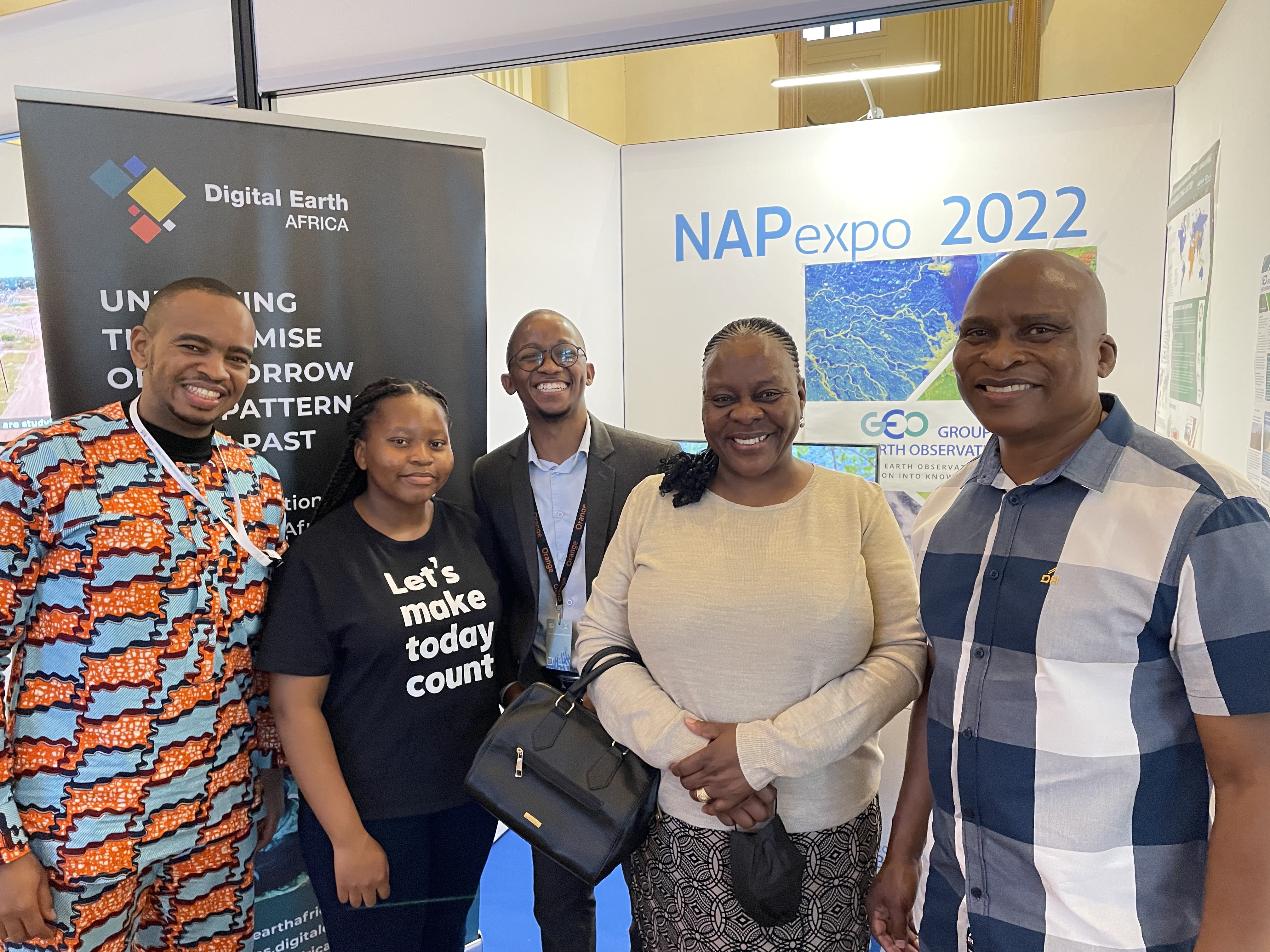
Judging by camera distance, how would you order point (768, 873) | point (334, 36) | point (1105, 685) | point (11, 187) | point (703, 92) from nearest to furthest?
point (1105, 685) → point (768, 873) → point (334, 36) → point (11, 187) → point (703, 92)

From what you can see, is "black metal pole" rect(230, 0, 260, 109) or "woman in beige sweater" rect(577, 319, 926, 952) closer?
"woman in beige sweater" rect(577, 319, 926, 952)

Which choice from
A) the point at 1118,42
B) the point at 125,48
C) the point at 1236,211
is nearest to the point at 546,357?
the point at 1236,211

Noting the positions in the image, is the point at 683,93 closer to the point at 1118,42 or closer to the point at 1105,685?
the point at 1118,42

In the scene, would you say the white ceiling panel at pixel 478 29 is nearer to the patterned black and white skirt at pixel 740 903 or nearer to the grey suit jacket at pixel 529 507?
the grey suit jacket at pixel 529 507

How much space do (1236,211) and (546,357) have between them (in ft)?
6.13

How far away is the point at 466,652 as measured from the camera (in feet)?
6.20

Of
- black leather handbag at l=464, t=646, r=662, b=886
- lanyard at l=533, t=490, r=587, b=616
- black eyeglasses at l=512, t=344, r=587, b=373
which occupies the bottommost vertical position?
black leather handbag at l=464, t=646, r=662, b=886

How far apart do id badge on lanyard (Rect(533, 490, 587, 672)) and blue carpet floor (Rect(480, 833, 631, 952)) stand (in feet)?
3.24

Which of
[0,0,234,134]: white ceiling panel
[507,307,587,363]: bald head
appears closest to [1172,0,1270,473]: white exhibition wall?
[507,307,587,363]: bald head

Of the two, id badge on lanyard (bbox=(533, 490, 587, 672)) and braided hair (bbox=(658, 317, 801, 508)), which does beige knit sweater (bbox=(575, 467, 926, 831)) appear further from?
id badge on lanyard (bbox=(533, 490, 587, 672))

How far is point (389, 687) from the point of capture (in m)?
1.81

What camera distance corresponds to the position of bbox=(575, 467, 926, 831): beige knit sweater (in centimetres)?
150

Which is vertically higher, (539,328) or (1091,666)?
(539,328)

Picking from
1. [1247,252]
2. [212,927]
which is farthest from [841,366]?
[212,927]
